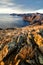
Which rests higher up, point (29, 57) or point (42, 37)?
point (42, 37)

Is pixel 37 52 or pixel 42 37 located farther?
pixel 42 37

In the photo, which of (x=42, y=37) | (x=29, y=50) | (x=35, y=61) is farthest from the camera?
(x=42, y=37)

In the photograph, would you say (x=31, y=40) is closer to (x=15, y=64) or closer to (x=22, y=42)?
(x=22, y=42)

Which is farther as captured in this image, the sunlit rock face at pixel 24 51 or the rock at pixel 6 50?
the rock at pixel 6 50

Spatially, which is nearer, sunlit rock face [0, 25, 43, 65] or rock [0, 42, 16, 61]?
sunlit rock face [0, 25, 43, 65]

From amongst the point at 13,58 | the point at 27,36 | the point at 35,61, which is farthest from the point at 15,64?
the point at 27,36

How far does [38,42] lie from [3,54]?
7962 mm

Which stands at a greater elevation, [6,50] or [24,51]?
[24,51]

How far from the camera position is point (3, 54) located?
1307 inches

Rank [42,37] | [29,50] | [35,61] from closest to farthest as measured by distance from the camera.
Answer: [35,61], [29,50], [42,37]

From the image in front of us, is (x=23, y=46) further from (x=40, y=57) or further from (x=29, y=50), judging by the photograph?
(x=40, y=57)

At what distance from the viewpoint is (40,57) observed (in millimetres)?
29766

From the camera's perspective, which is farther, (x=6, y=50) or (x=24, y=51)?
(x=6, y=50)

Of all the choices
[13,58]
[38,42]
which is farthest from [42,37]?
[13,58]
